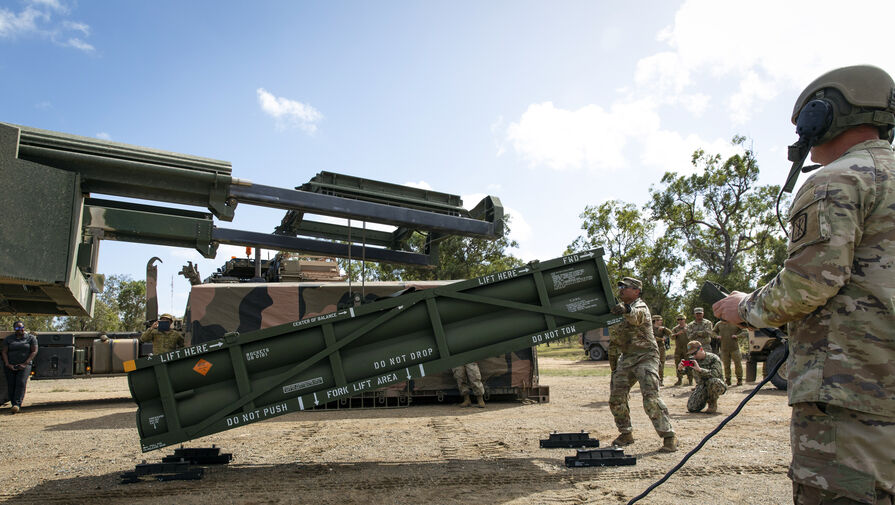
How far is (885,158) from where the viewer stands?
2.23m

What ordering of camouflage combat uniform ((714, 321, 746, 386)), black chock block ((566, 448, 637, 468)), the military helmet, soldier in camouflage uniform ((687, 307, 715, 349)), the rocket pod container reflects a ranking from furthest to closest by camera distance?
soldier in camouflage uniform ((687, 307, 715, 349)), camouflage combat uniform ((714, 321, 746, 386)), black chock block ((566, 448, 637, 468)), the rocket pod container, the military helmet

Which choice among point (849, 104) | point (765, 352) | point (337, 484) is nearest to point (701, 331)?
point (765, 352)

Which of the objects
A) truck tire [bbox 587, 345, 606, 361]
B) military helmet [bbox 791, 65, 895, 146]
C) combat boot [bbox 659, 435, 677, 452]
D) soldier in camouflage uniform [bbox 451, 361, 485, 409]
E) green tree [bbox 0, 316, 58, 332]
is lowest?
combat boot [bbox 659, 435, 677, 452]

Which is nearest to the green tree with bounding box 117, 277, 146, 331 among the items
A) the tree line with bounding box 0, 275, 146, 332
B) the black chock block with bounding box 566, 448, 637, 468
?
the tree line with bounding box 0, 275, 146, 332

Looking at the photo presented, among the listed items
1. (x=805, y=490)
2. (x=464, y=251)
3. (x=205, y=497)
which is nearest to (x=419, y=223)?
(x=205, y=497)

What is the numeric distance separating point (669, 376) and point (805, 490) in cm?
1625

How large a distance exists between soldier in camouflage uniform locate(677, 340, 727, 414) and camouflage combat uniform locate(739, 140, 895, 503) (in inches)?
291

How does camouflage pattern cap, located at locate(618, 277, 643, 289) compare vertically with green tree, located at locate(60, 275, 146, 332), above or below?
below

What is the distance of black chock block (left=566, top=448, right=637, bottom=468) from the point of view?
5590mm

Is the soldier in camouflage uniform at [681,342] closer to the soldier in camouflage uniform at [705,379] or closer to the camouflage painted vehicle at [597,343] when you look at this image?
the soldier in camouflage uniform at [705,379]

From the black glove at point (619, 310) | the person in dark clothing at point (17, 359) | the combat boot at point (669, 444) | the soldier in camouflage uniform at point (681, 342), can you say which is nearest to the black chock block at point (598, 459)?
the combat boot at point (669, 444)

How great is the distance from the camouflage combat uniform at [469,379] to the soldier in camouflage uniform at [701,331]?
610cm

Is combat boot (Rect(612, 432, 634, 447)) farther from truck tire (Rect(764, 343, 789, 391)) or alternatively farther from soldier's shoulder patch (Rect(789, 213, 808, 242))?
truck tire (Rect(764, 343, 789, 391))

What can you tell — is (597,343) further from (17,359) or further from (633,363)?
(17,359)
